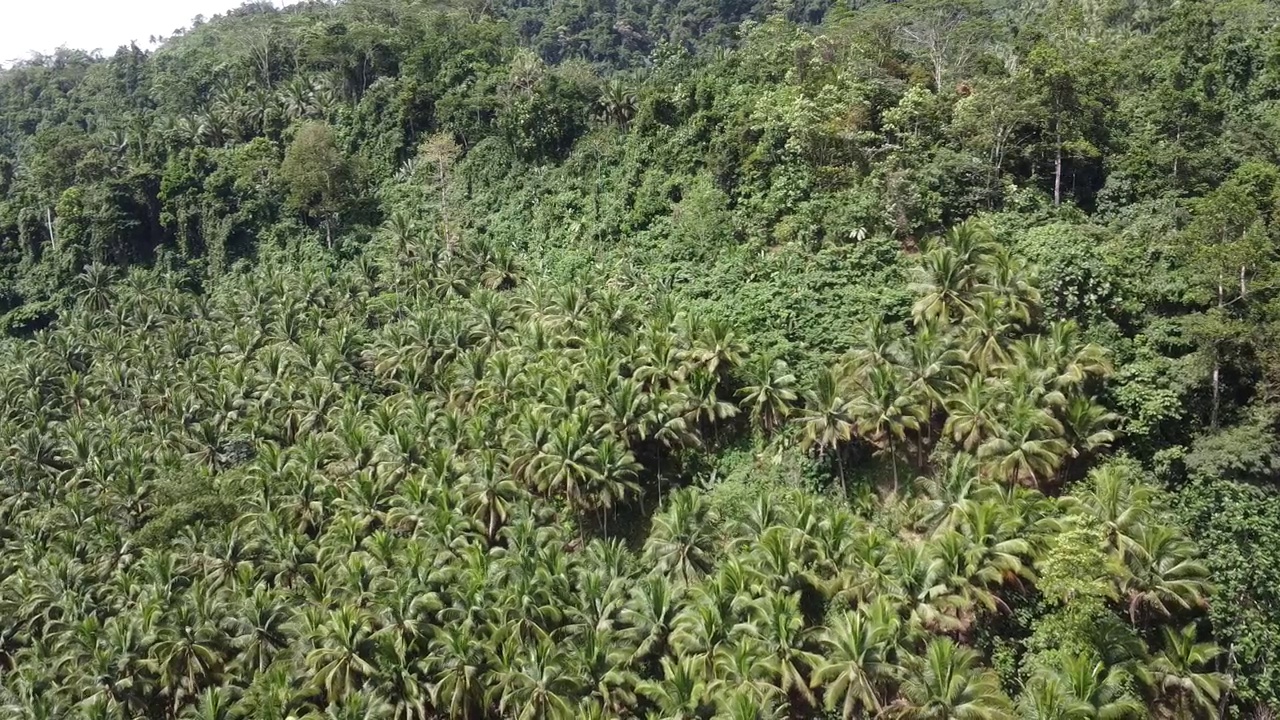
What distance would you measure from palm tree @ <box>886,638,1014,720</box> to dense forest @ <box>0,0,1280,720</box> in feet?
0.41

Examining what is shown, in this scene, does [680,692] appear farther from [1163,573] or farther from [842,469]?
[1163,573]

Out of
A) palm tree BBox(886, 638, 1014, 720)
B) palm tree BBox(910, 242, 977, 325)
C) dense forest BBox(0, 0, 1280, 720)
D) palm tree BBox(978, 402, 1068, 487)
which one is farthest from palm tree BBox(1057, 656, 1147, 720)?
Answer: palm tree BBox(910, 242, 977, 325)

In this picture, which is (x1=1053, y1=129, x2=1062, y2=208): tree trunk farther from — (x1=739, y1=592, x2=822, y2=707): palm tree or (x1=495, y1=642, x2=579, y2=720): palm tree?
(x1=495, y1=642, x2=579, y2=720): palm tree

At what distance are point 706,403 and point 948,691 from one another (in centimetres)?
1788

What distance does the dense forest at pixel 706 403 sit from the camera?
104 feet

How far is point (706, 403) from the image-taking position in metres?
42.8

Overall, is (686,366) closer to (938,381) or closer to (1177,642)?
(938,381)

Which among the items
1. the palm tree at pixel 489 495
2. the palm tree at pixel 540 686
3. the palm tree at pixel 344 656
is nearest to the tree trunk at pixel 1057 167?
the palm tree at pixel 489 495

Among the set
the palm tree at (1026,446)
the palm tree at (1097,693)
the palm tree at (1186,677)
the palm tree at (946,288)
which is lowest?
the palm tree at (1186,677)

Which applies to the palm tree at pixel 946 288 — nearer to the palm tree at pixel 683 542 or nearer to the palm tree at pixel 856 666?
the palm tree at pixel 683 542

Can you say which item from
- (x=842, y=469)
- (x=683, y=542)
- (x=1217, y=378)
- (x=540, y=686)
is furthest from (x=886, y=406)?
(x=540, y=686)

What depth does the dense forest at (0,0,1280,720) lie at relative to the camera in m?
31.8

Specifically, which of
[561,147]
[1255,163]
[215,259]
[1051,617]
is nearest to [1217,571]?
[1051,617]

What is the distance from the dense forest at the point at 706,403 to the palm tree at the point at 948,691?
0.13 meters
